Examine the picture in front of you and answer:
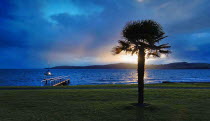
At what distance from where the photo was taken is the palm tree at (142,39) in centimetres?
1223

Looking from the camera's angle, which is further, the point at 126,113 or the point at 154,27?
the point at 154,27

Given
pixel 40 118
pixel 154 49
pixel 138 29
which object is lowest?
pixel 40 118

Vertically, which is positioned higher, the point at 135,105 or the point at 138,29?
the point at 138,29

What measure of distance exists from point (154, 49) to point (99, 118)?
218 inches

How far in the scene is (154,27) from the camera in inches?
485

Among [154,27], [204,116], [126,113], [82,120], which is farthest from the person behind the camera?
[154,27]

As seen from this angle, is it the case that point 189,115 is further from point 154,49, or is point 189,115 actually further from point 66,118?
point 66,118

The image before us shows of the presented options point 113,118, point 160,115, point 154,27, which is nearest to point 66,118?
point 113,118

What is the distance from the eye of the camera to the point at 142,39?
1257cm

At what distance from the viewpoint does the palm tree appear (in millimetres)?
12227

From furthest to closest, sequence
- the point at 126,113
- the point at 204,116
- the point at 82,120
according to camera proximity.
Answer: the point at 126,113, the point at 204,116, the point at 82,120

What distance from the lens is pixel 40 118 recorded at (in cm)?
981

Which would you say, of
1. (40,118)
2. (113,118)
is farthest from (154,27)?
(40,118)

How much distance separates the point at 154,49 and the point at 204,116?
15.2ft
